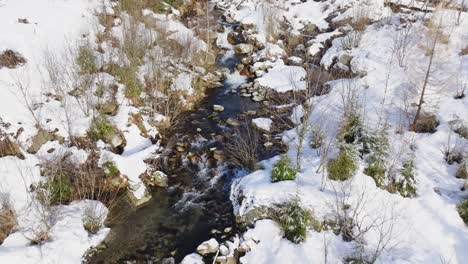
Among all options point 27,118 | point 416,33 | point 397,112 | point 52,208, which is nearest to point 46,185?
point 52,208

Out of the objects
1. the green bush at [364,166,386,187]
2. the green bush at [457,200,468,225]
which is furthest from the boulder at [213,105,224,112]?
the green bush at [457,200,468,225]

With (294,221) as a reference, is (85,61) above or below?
above

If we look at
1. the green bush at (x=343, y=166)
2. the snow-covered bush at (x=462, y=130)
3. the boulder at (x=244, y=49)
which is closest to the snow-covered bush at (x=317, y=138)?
the green bush at (x=343, y=166)

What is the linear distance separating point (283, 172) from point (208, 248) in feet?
8.04

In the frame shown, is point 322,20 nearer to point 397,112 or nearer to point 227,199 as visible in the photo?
point 397,112

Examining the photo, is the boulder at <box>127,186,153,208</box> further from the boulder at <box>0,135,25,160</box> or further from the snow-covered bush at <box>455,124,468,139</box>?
the snow-covered bush at <box>455,124,468,139</box>

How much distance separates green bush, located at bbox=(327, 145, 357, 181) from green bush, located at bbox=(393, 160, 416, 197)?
99 cm

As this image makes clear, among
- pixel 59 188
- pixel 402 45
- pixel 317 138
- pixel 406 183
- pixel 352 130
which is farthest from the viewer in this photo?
pixel 402 45

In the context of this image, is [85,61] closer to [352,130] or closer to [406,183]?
[352,130]

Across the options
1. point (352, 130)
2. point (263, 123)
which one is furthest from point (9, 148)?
point (352, 130)

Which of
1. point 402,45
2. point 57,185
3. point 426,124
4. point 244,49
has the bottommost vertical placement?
point 57,185

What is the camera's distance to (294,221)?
8148 millimetres

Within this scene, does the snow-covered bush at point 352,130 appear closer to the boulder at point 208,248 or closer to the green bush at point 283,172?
the green bush at point 283,172

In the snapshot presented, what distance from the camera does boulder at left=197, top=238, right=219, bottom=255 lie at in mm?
8195
